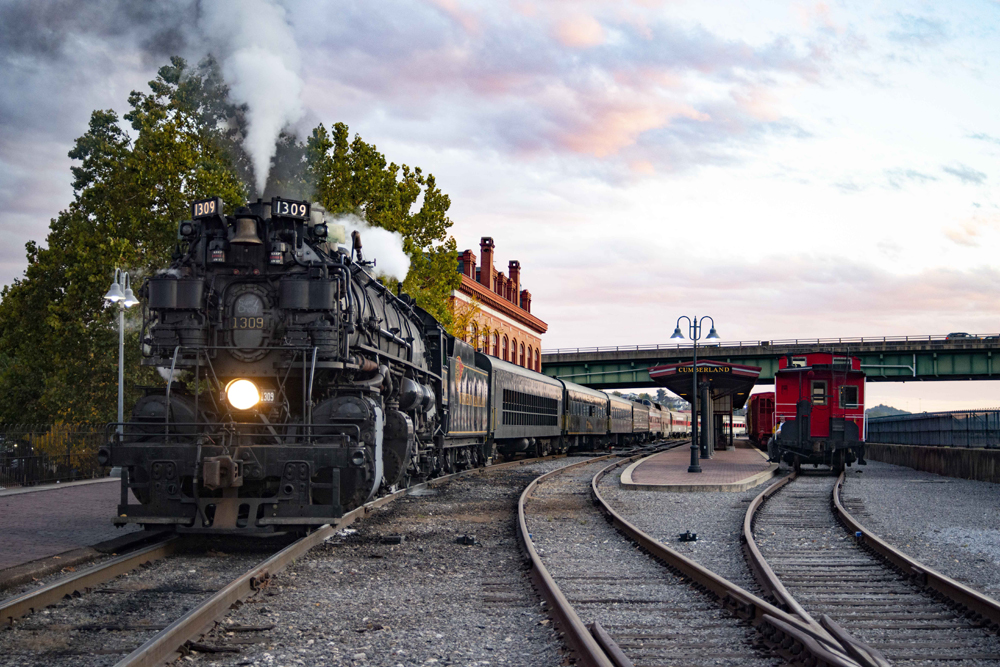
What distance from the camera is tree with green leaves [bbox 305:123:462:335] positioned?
88.8ft

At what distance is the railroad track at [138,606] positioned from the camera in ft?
18.1

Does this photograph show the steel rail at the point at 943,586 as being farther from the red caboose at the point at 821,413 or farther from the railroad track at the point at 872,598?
the red caboose at the point at 821,413

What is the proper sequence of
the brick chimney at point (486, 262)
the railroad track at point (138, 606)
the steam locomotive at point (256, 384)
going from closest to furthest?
the railroad track at point (138, 606), the steam locomotive at point (256, 384), the brick chimney at point (486, 262)

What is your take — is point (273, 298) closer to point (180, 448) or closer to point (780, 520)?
point (180, 448)

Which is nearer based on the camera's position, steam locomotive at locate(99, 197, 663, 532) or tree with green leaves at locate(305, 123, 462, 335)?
steam locomotive at locate(99, 197, 663, 532)

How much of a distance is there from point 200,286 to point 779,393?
19.3 m

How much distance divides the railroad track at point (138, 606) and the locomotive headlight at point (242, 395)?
59.5 inches

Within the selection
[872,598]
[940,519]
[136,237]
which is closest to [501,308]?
[136,237]

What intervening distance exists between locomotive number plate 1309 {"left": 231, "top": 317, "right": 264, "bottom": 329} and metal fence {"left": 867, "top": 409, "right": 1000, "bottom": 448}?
1985cm

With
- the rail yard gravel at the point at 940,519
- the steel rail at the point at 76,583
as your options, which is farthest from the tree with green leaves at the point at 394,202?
the steel rail at the point at 76,583

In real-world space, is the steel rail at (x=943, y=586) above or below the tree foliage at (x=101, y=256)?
below

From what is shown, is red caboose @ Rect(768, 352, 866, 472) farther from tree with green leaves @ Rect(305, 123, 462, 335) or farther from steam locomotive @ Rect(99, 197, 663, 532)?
steam locomotive @ Rect(99, 197, 663, 532)

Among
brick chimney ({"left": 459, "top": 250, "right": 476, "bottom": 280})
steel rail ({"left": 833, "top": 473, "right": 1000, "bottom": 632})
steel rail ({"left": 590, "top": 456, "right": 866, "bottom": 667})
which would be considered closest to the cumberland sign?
steel rail ({"left": 833, "top": 473, "right": 1000, "bottom": 632})

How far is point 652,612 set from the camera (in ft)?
22.3
